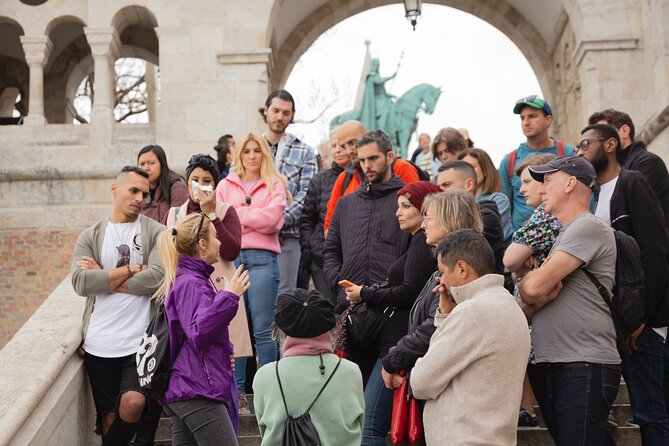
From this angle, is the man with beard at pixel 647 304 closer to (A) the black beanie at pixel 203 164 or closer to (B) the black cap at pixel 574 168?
(B) the black cap at pixel 574 168

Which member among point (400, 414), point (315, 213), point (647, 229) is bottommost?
point (400, 414)

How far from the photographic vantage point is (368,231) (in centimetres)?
578

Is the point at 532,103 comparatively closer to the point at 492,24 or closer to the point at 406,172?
the point at 406,172

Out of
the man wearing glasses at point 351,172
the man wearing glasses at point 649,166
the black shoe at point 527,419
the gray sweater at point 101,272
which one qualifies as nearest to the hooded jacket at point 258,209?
the man wearing glasses at point 351,172

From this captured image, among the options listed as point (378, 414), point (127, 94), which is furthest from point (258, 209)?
point (127, 94)

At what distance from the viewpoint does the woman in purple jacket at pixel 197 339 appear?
15.3 ft

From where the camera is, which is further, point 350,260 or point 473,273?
point 350,260

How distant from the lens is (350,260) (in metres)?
5.77

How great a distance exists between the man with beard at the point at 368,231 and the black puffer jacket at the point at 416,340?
0.77 meters

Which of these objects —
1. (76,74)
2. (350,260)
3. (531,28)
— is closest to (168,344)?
(350,260)

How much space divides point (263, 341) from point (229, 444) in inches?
74.5

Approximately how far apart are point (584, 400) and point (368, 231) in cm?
176

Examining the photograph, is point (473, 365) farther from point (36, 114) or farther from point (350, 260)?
point (36, 114)

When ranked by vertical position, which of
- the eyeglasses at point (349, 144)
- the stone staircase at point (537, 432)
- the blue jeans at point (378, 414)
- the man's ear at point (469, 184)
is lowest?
the stone staircase at point (537, 432)
